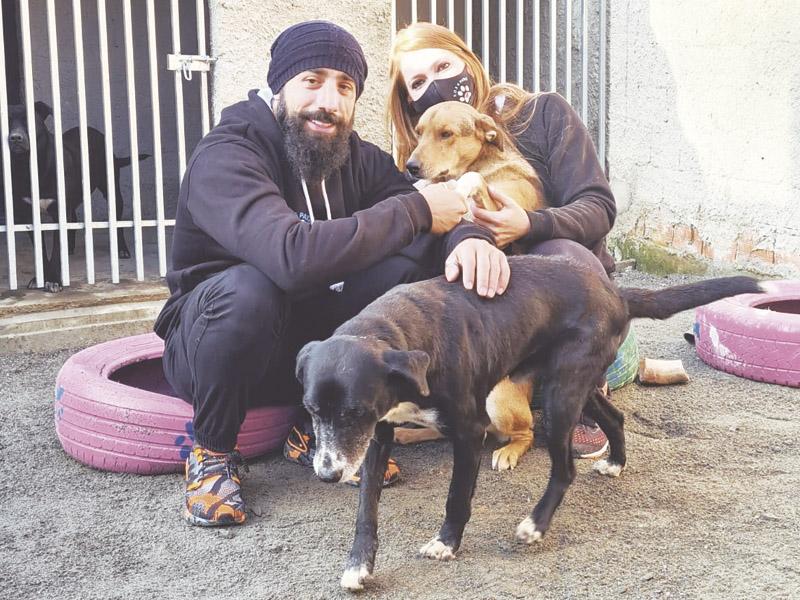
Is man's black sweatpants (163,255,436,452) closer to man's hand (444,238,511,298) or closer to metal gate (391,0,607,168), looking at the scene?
man's hand (444,238,511,298)

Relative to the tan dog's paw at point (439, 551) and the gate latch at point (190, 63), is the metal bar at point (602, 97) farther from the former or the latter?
the tan dog's paw at point (439, 551)

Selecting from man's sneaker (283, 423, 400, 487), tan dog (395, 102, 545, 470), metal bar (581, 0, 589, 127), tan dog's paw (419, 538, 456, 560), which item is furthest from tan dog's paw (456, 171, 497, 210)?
metal bar (581, 0, 589, 127)

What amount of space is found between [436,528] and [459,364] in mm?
623

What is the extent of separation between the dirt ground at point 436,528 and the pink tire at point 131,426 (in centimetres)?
7

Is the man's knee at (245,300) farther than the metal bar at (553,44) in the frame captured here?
No

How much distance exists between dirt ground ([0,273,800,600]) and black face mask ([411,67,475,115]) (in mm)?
1498

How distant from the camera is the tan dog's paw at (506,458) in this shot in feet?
10.2

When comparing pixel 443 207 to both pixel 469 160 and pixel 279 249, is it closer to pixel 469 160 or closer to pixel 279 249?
pixel 279 249

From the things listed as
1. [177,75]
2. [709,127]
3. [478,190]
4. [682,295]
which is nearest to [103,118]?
[177,75]

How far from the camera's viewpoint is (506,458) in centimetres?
312

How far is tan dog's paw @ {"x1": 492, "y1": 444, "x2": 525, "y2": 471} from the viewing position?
3.10m

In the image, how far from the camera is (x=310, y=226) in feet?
8.53

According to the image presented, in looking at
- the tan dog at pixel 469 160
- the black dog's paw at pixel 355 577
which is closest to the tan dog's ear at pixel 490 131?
the tan dog at pixel 469 160

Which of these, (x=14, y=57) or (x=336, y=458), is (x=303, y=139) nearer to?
(x=336, y=458)
